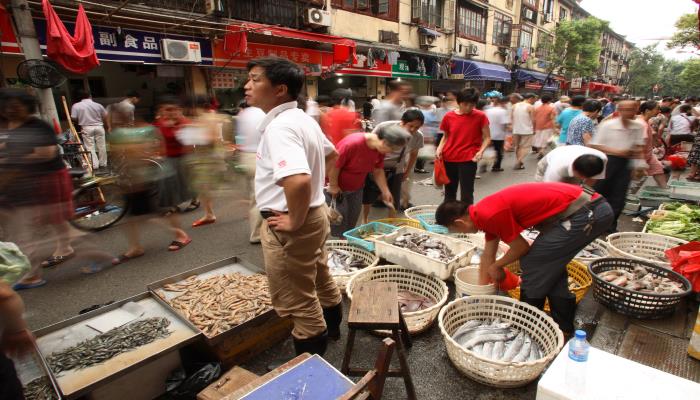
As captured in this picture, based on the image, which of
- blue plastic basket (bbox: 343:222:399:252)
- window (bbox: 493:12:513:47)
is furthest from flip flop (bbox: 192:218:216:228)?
window (bbox: 493:12:513:47)

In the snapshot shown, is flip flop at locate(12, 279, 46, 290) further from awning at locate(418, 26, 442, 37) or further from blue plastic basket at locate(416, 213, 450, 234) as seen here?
awning at locate(418, 26, 442, 37)

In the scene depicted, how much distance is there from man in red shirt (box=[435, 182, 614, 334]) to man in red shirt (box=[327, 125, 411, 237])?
58.2 inches

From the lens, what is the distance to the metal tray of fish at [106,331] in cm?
235

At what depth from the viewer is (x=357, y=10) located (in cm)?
1506

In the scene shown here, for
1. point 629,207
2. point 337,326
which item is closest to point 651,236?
point 629,207

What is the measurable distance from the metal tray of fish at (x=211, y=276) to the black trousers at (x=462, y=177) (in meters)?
3.36

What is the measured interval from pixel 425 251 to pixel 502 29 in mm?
27050

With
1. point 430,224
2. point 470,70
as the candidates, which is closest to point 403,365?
point 430,224

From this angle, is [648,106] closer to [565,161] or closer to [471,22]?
[565,161]

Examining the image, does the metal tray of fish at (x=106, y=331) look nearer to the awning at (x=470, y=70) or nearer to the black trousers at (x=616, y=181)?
the black trousers at (x=616, y=181)

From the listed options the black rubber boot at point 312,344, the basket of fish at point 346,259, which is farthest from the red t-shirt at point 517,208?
the basket of fish at point 346,259

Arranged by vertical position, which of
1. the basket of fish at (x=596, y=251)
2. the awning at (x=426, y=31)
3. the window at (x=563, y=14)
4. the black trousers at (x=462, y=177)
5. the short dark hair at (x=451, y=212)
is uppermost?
the window at (x=563, y=14)

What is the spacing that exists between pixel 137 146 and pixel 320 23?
32.0ft

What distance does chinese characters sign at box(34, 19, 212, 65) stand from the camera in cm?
859
